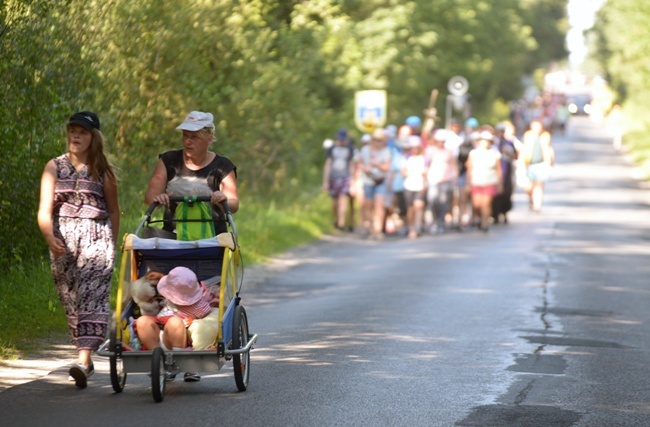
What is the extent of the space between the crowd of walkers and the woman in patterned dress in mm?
15270

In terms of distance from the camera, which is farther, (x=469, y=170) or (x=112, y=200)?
(x=469, y=170)

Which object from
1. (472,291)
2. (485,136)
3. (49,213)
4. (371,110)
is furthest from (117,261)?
(371,110)

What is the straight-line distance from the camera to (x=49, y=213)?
8.89 meters

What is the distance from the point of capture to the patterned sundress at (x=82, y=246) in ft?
29.6

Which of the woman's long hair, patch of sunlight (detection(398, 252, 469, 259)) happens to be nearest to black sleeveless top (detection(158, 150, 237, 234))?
the woman's long hair

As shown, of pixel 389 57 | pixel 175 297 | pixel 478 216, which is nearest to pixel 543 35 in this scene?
pixel 389 57

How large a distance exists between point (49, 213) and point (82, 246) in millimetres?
316

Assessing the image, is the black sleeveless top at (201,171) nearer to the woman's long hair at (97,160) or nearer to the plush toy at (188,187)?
the plush toy at (188,187)

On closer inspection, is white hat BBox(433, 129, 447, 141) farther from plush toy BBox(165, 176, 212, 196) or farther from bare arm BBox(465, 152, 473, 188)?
plush toy BBox(165, 176, 212, 196)

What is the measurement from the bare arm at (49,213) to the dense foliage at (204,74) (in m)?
3.21

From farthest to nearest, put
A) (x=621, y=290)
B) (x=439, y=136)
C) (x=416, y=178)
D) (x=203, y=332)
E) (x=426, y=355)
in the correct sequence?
(x=439, y=136)
(x=416, y=178)
(x=621, y=290)
(x=426, y=355)
(x=203, y=332)

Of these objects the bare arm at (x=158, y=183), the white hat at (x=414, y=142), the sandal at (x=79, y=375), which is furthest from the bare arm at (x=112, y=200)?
the white hat at (x=414, y=142)

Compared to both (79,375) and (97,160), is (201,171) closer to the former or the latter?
(97,160)

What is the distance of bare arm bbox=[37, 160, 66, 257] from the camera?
8.88 metres
